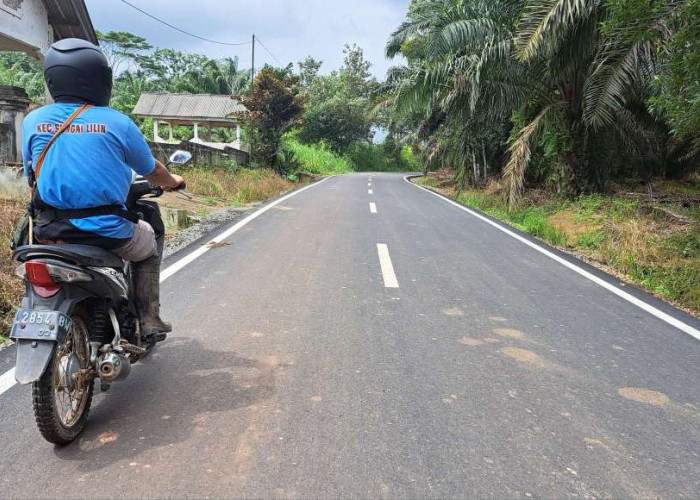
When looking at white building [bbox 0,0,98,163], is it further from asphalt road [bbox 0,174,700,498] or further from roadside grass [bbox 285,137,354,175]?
roadside grass [bbox 285,137,354,175]

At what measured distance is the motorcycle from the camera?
2.52m

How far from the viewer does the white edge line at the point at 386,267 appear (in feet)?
20.3

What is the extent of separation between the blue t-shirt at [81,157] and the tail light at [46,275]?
296 millimetres

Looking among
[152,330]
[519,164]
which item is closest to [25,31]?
[152,330]

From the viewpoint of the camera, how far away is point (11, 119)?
9.91m

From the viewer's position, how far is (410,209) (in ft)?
46.8

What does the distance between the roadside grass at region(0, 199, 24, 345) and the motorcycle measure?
1798 mm

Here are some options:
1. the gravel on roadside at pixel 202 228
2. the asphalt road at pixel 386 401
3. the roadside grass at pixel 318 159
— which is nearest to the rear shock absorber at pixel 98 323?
the asphalt road at pixel 386 401

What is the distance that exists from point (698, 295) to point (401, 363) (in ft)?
13.8

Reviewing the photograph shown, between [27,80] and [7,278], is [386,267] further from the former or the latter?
[27,80]

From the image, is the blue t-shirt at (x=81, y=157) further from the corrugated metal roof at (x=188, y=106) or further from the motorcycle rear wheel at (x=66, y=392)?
the corrugated metal roof at (x=188, y=106)

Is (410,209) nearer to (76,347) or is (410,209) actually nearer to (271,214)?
(271,214)

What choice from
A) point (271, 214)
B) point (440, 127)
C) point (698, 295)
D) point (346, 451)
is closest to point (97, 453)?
point (346, 451)

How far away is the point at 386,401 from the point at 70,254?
1989 millimetres
